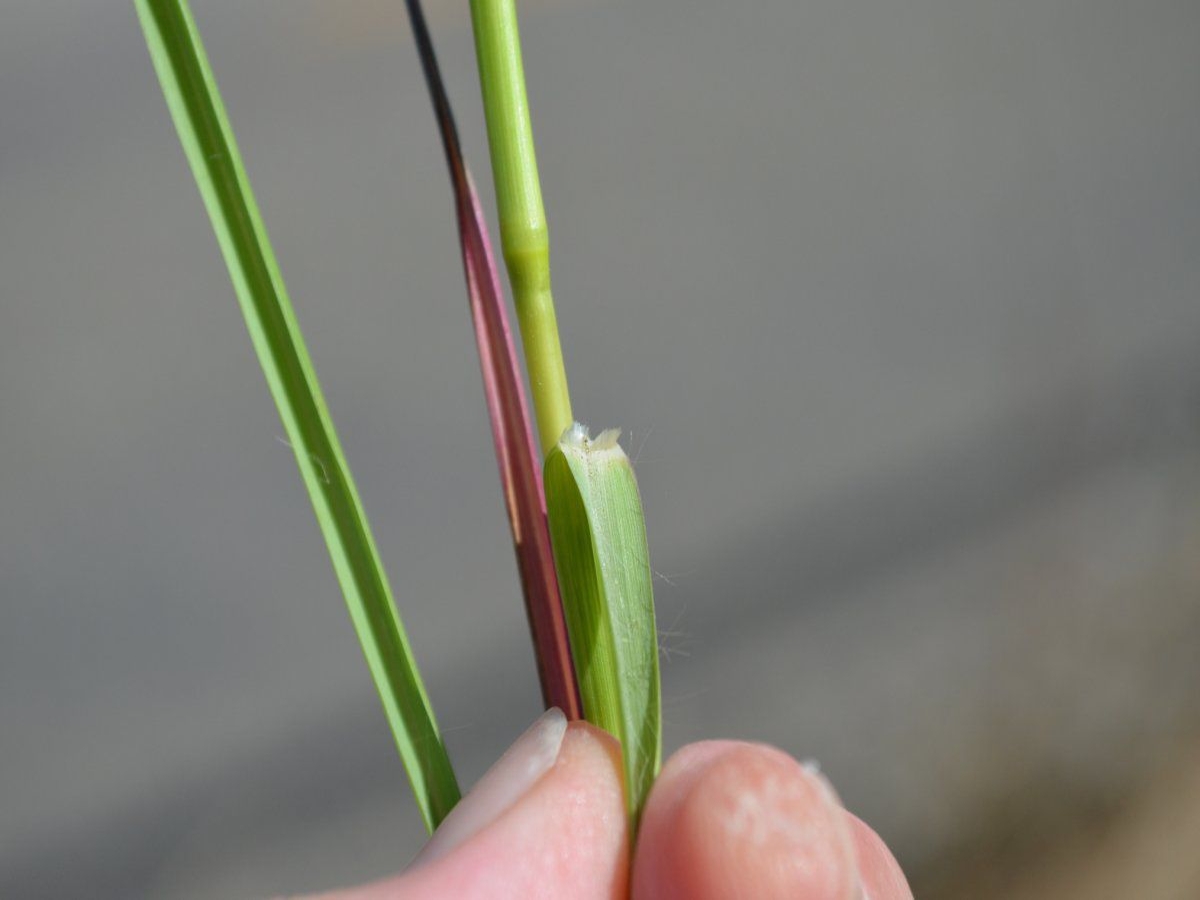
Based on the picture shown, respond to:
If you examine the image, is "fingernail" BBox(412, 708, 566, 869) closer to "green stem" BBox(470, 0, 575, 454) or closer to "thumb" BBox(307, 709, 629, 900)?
"thumb" BBox(307, 709, 629, 900)

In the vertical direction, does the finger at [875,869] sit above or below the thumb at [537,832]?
below

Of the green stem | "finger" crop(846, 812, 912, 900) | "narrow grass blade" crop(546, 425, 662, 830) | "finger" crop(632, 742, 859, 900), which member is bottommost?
"finger" crop(846, 812, 912, 900)

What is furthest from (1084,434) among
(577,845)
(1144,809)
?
(577,845)

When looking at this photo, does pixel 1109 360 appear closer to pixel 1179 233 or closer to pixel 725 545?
pixel 1179 233

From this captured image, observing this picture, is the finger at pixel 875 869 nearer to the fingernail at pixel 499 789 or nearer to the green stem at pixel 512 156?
the fingernail at pixel 499 789

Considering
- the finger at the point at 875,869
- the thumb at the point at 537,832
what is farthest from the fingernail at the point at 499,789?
the finger at the point at 875,869

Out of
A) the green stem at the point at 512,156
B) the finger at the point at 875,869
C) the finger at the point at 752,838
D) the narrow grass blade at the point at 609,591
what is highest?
the green stem at the point at 512,156

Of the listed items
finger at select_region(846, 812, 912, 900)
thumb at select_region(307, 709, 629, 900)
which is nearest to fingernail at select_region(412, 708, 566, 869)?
thumb at select_region(307, 709, 629, 900)
